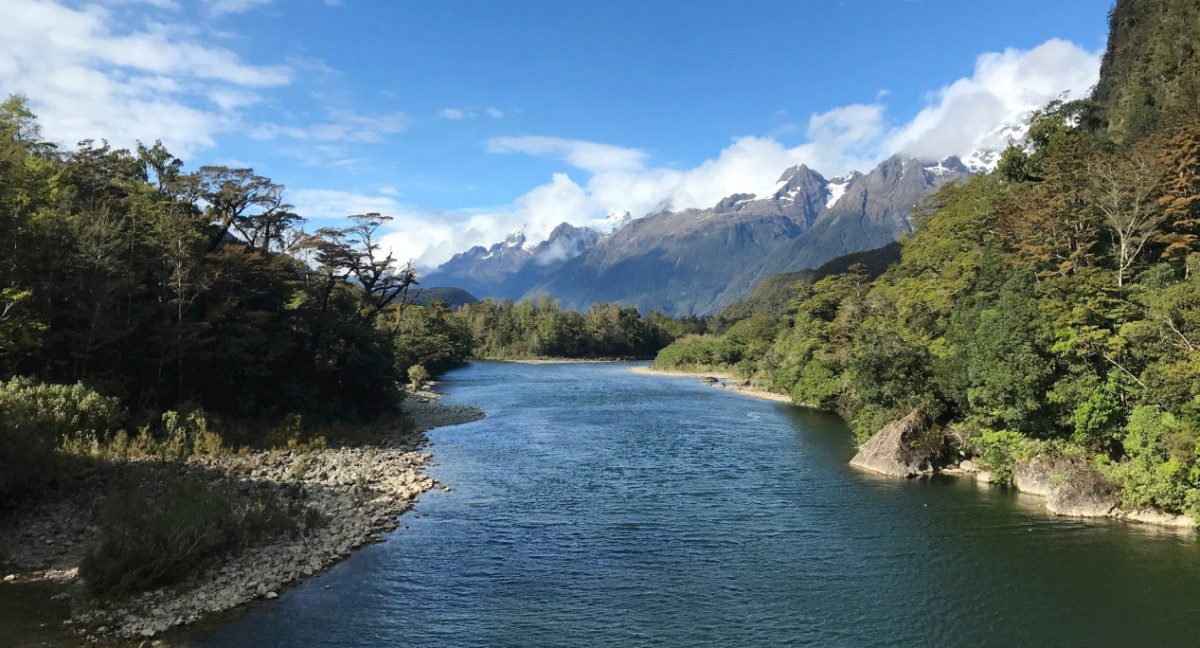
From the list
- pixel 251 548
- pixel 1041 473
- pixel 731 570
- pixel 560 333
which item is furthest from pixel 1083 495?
pixel 560 333

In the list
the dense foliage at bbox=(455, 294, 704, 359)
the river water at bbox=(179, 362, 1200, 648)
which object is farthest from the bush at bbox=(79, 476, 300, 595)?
the dense foliage at bbox=(455, 294, 704, 359)

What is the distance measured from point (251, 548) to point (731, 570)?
14004 mm

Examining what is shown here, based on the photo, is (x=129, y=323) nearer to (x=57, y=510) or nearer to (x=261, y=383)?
(x=261, y=383)

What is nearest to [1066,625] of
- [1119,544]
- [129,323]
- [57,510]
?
[1119,544]

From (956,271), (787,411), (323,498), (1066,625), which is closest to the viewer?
(1066,625)

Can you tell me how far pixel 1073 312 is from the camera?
2542 cm

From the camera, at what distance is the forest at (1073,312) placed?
2277cm

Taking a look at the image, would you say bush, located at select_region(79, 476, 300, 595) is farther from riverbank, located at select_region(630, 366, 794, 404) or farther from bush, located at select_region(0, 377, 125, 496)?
riverbank, located at select_region(630, 366, 794, 404)

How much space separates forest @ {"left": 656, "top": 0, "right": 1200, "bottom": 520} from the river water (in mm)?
3215

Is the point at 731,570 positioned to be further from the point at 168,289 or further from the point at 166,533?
the point at 168,289

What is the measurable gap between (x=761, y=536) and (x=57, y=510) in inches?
897

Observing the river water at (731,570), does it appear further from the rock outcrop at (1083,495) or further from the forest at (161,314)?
the forest at (161,314)

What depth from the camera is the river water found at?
1552 cm

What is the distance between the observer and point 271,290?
3697 cm
